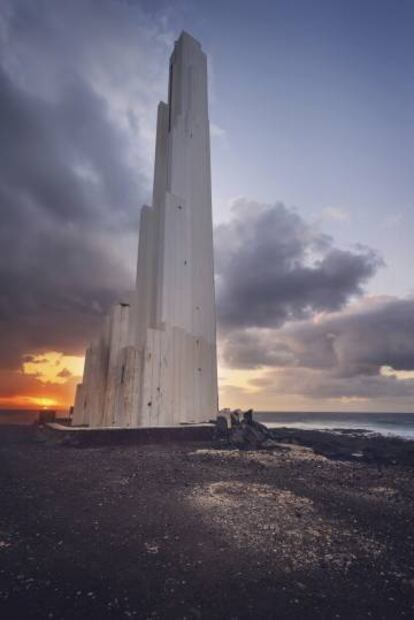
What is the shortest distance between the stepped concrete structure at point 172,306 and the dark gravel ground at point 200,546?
397cm

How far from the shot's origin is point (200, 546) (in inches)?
99.7

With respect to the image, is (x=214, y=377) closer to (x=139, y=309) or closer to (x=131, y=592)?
(x=139, y=309)

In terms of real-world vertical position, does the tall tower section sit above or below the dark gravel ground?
above

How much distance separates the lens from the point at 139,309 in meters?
11.6

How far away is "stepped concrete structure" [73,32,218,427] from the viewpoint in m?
8.83

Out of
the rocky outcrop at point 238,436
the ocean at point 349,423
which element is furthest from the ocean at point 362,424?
the rocky outcrop at point 238,436

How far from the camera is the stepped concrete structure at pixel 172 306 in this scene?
8.83 meters

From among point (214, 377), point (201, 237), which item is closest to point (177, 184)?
point (201, 237)

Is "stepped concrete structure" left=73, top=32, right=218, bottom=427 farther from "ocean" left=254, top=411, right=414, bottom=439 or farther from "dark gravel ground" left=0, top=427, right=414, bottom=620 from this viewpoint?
"ocean" left=254, top=411, right=414, bottom=439

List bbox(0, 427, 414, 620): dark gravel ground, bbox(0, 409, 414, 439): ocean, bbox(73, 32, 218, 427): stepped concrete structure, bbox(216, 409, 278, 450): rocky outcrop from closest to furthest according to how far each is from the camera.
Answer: bbox(0, 427, 414, 620): dark gravel ground < bbox(216, 409, 278, 450): rocky outcrop < bbox(73, 32, 218, 427): stepped concrete structure < bbox(0, 409, 414, 439): ocean

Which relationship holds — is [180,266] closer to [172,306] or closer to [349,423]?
[172,306]

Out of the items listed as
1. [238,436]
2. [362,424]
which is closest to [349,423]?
[362,424]

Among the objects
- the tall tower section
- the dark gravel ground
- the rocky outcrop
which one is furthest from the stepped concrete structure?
the dark gravel ground

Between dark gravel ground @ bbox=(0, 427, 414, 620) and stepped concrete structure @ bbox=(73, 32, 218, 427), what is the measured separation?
13.0ft
